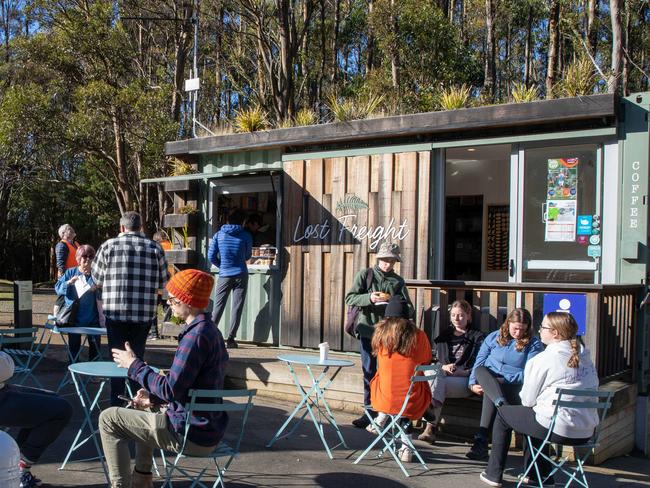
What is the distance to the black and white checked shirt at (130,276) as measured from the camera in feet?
19.5

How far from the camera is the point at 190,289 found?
13.6 feet

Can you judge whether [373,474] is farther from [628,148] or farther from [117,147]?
[117,147]

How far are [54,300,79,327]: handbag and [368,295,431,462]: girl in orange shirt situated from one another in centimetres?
337

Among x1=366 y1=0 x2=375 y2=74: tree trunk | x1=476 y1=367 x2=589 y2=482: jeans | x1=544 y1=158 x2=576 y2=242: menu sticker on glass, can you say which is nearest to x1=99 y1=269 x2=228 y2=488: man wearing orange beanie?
x1=476 y1=367 x2=589 y2=482: jeans

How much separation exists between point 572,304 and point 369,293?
1821mm

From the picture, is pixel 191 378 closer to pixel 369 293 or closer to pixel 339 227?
pixel 369 293

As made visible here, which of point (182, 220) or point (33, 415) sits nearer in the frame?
point (33, 415)

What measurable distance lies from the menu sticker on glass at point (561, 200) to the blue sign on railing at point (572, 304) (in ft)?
3.62

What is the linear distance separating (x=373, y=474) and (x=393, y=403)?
530 millimetres

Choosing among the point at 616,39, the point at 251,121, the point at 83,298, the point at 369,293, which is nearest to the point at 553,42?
the point at 616,39

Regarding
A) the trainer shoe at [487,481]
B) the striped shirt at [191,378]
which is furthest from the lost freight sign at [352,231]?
the striped shirt at [191,378]

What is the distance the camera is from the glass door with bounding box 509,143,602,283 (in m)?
7.46

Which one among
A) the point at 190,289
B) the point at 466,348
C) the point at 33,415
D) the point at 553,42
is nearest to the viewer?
the point at 190,289

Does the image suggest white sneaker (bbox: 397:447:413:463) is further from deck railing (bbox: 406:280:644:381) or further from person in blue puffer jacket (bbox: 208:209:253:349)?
person in blue puffer jacket (bbox: 208:209:253:349)
